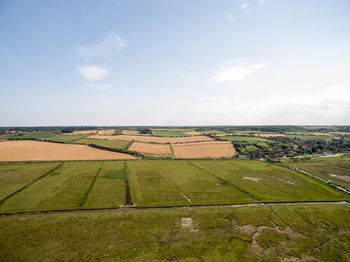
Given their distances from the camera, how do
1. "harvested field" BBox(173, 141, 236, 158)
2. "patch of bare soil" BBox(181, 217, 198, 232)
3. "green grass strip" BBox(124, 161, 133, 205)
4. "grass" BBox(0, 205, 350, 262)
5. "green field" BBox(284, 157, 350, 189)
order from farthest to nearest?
1. "harvested field" BBox(173, 141, 236, 158)
2. "green field" BBox(284, 157, 350, 189)
3. "green grass strip" BBox(124, 161, 133, 205)
4. "patch of bare soil" BBox(181, 217, 198, 232)
5. "grass" BBox(0, 205, 350, 262)

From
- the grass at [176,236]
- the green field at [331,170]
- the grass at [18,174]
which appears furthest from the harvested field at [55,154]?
the green field at [331,170]

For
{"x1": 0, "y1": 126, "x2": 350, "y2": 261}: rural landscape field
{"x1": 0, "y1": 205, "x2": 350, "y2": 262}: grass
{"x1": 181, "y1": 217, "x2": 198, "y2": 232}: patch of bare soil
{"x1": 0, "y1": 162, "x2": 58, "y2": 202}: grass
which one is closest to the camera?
{"x1": 0, "y1": 205, "x2": 350, "y2": 262}: grass

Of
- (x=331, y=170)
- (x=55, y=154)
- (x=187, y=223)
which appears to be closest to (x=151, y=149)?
(x=55, y=154)

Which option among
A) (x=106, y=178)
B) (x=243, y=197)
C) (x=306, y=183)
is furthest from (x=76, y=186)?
(x=306, y=183)

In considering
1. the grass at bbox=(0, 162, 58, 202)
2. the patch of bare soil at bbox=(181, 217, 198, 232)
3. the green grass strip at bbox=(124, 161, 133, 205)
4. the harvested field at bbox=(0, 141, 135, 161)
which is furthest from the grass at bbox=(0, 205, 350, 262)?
the harvested field at bbox=(0, 141, 135, 161)

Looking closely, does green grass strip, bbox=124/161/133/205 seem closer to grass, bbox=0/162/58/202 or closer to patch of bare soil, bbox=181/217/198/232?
patch of bare soil, bbox=181/217/198/232

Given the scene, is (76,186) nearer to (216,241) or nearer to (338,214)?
(216,241)

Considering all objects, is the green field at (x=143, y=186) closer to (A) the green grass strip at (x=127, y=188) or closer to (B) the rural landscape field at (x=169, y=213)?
(A) the green grass strip at (x=127, y=188)

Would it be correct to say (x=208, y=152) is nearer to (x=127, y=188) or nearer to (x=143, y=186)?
(x=143, y=186)
